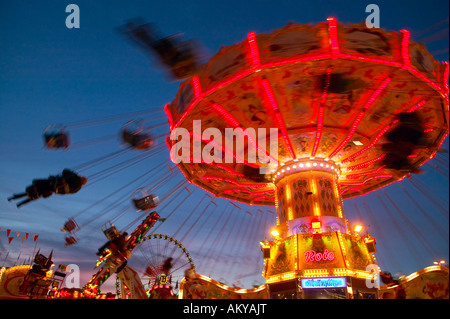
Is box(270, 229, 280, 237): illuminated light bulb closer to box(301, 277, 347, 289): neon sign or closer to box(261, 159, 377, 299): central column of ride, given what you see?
box(261, 159, 377, 299): central column of ride

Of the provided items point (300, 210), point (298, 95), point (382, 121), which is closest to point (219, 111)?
point (298, 95)

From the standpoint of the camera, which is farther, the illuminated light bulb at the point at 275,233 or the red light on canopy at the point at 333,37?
the illuminated light bulb at the point at 275,233

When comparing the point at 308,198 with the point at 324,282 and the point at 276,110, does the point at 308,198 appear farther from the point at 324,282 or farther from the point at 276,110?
the point at 276,110

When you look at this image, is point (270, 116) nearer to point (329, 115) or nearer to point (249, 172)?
point (329, 115)

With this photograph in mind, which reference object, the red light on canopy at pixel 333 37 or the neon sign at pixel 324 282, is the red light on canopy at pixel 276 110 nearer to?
the red light on canopy at pixel 333 37

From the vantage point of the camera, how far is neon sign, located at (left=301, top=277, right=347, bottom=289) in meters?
10.4

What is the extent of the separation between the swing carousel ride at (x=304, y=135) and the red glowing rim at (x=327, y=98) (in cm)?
4

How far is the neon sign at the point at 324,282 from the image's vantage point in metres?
10.4

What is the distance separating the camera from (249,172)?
1450cm

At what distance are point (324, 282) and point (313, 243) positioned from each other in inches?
53.4

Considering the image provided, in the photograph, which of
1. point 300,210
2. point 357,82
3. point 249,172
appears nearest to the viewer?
point 357,82

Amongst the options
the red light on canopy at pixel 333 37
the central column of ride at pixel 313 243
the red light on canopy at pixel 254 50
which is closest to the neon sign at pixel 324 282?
the central column of ride at pixel 313 243

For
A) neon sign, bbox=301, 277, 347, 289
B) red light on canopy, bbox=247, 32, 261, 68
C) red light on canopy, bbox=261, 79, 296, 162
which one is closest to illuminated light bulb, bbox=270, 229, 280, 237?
neon sign, bbox=301, 277, 347, 289

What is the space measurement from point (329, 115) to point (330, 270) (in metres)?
5.56
